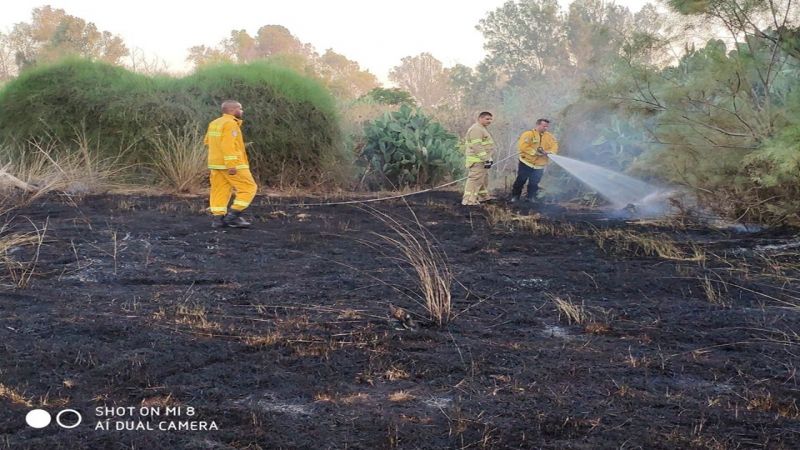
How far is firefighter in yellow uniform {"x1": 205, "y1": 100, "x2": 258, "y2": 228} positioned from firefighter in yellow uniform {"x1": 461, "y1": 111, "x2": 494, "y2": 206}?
3.57 meters

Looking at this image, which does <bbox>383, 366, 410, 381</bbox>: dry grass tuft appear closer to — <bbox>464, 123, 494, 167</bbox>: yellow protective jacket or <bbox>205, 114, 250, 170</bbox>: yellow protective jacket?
<bbox>205, 114, 250, 170</bbox>: yellow protective jacket

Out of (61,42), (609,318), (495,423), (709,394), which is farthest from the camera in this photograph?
(61,42)

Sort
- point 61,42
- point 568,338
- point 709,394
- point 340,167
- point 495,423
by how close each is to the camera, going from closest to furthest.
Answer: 1. point 495,423
2. point 709,394
3. point 568,338
4. point 340,167
5. point 61,42

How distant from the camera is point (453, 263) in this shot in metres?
6.99

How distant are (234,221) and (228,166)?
655 millimetres

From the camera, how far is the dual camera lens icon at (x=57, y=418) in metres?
3.11

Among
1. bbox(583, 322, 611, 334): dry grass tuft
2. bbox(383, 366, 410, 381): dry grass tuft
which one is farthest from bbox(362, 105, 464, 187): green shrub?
bbox(383, 366, 410, 381): dry grass tuft

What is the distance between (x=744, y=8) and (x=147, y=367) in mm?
6859

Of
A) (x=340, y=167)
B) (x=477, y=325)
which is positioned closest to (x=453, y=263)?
(x=477, y=325)

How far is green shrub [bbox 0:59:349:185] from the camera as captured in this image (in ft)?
43.9

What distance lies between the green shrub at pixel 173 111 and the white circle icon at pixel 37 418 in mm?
10187

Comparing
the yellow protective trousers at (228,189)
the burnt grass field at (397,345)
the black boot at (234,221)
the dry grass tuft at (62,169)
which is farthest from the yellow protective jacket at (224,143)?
the dry grass tuft at (62,169)

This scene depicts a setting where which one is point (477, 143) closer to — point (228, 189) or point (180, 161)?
point (228, 189)

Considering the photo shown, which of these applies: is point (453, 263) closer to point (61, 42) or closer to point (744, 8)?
point (744, 8)
